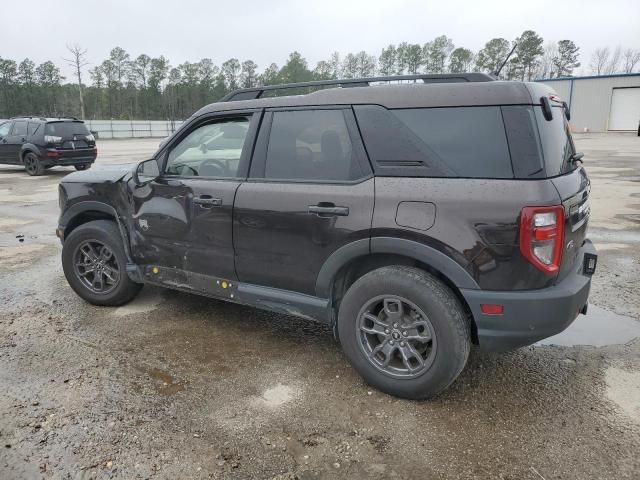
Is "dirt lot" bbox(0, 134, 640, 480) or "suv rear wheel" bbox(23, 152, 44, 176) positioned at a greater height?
"suv rear wheel" bbox(23, 152, 44, 176)

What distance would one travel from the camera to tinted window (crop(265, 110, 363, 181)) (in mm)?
3203

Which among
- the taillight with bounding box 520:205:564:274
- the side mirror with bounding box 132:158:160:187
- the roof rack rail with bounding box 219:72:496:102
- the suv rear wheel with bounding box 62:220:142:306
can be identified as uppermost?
the roof rack rail with bounding box 219:72:496:102

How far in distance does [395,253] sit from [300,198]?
2.45ft

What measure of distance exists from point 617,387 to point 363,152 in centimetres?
226

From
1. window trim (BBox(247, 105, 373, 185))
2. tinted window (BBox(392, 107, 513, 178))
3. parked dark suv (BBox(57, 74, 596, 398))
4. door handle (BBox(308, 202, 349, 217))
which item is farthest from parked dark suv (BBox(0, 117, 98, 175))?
tinted window (BBox(392, 107, 513, 178))

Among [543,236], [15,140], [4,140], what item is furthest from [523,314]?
[4,140]

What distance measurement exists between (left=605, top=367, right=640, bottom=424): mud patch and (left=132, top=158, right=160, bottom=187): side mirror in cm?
362

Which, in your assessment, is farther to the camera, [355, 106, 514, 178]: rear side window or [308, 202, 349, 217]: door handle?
[308, 202, 349, 217]: door handle

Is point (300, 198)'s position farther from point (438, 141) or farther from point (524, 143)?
point (524, 143)

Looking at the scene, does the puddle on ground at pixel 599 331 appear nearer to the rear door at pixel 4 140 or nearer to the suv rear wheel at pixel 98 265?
the suv rear wheel at pixel 98 265

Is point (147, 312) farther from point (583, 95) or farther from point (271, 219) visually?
point (583, 95)

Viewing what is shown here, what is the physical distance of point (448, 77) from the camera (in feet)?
10.0

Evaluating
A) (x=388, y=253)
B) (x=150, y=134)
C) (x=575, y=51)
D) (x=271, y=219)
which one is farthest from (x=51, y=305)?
(x=575, y=51)

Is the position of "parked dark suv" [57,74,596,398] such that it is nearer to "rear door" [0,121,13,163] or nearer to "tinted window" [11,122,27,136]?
"tinted window" [11,122,27,136]
